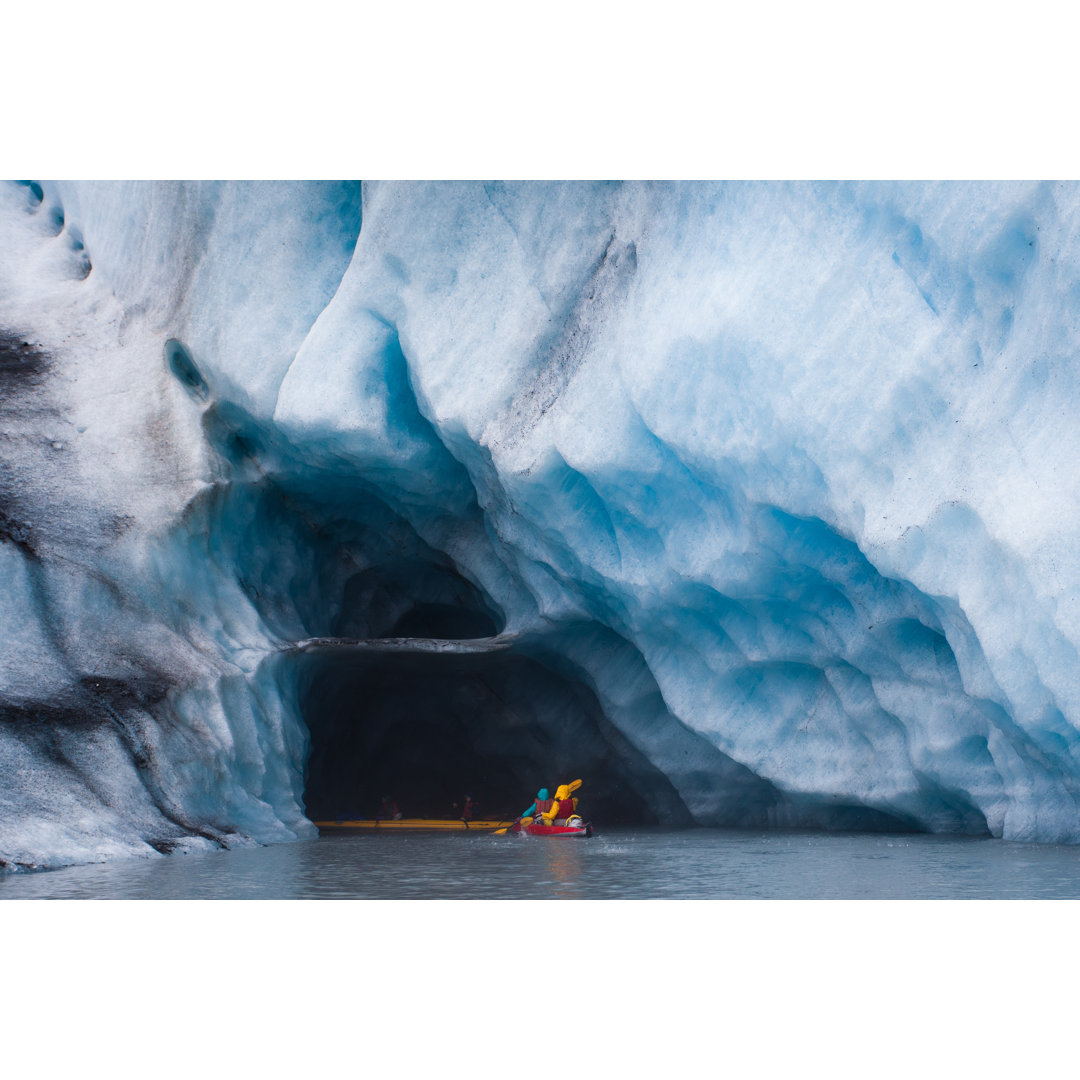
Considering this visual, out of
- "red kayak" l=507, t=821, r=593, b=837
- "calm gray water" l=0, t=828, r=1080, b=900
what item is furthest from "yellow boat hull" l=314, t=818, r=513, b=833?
"calm gray water" l=0, t=828, r=1080, b=900

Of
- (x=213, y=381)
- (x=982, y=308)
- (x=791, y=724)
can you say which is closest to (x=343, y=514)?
(x=213, y=381)

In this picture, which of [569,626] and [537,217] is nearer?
[537,217]

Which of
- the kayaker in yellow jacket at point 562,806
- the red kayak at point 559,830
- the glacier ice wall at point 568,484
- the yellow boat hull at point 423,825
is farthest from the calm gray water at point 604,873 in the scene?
the yellow boat hull at point 423,825

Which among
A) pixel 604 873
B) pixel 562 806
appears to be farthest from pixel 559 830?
pixel 604 873

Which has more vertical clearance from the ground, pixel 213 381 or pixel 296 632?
pixel 213 381

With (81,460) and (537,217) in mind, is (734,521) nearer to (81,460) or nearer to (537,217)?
(537,217)

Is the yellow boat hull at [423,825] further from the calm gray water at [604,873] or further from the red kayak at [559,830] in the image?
the calm gray water at [604,873]

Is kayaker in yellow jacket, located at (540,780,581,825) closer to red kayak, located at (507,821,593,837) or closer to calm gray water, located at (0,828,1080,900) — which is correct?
red kayak, located at (507,821,593,837)
